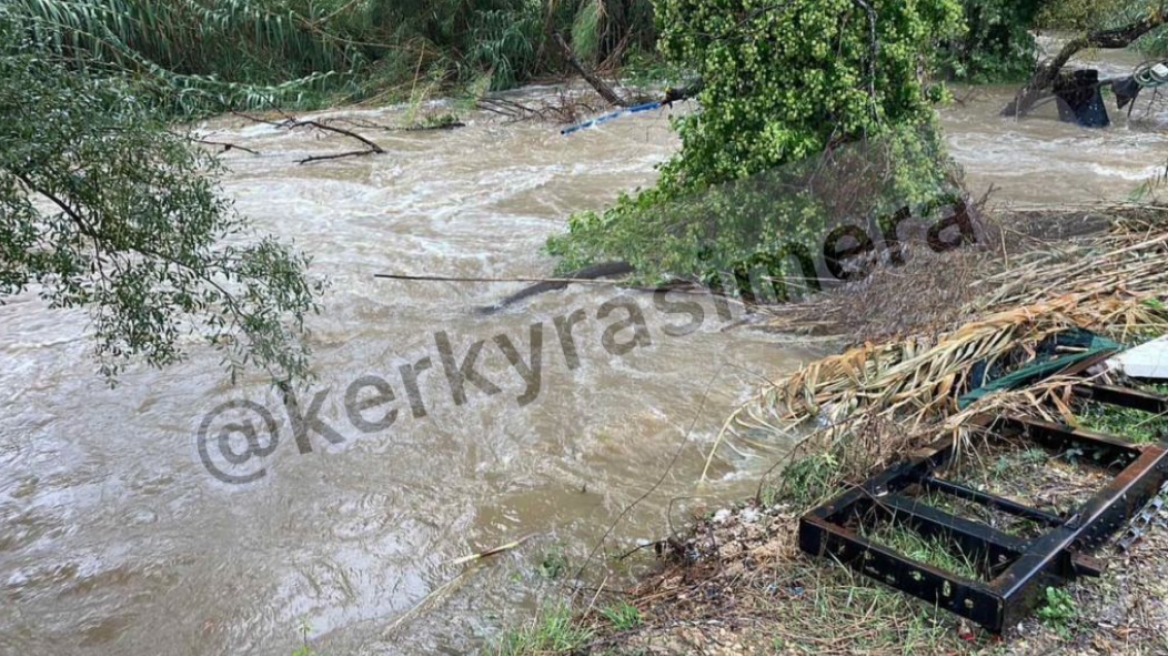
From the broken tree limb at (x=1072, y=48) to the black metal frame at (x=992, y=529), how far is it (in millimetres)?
7678

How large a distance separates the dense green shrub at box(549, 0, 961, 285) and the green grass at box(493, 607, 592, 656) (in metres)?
3.44

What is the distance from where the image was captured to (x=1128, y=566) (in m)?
2.66

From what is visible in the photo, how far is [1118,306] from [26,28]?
183 inches

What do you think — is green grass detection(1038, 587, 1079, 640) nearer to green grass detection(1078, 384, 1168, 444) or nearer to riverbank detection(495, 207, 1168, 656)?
riverbank detection(495, 207, 1168, 656)

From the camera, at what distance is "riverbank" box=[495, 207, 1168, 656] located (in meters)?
2.52

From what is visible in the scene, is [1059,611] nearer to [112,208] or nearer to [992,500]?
[992,500]

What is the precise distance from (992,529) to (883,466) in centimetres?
55

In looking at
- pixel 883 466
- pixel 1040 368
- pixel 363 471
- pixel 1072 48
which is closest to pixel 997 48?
pixel 1072 48

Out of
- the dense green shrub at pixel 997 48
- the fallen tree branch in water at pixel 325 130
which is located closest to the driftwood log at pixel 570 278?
the fallen tree branch in water at pixel 325 130

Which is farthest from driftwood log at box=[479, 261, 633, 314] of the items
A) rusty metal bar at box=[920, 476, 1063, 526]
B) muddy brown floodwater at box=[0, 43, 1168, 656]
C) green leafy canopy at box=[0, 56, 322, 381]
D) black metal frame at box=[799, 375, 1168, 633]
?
rusty metal bar at box=[920, 476, 1063, 526]

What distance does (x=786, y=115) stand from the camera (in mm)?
5555

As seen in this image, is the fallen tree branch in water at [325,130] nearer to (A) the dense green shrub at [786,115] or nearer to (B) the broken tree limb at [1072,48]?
(A) the dense green shrub at [786,115]

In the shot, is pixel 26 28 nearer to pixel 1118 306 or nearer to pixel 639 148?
pixel 1118 306

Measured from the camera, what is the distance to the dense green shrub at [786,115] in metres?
5.42
